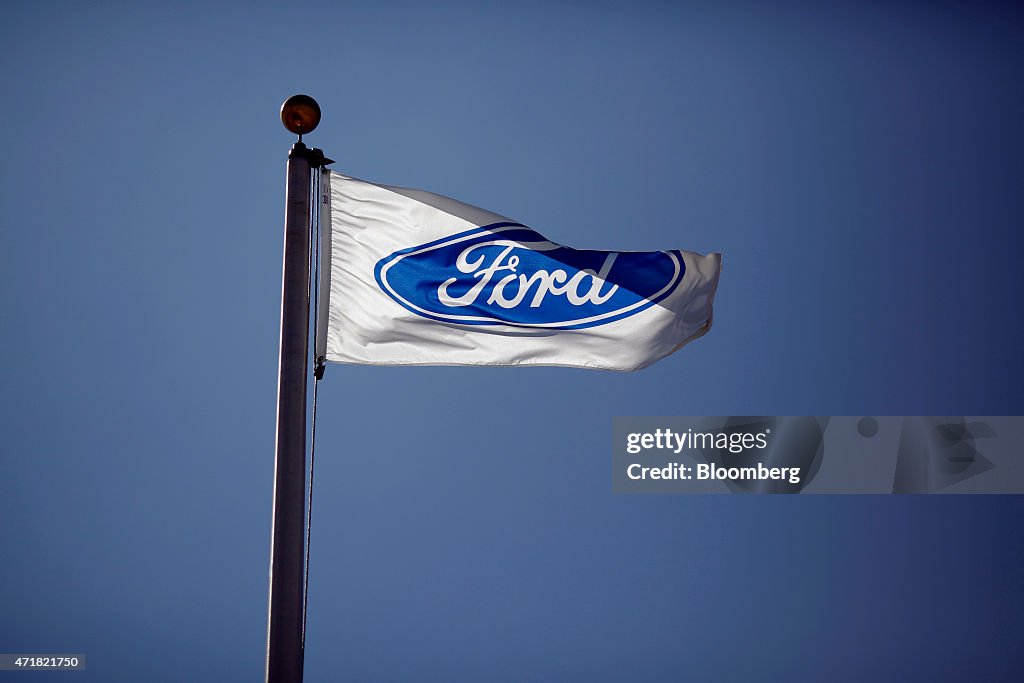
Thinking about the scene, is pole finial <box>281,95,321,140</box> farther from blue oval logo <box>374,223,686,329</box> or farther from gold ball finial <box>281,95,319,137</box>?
blue oval logo <box>374,223,686,329</box>

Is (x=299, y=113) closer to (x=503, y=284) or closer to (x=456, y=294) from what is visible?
(x=456, y=294)

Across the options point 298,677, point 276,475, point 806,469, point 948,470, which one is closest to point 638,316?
point 276,475

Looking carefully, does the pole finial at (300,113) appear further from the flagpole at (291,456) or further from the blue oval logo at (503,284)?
the blue oval logo at (503,284)

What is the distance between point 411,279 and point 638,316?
1.21 meters

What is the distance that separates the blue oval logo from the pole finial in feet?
2.60

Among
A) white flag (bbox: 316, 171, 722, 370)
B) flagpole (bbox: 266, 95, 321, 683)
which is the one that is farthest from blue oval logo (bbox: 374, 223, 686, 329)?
flagpole (bbox: 266, 95, 321, 683)

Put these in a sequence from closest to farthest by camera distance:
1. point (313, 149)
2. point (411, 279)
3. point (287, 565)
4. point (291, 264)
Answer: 1. point (287, 565)
2. point (291, 264)
3. point (313, 149)
4. point (411, 279)

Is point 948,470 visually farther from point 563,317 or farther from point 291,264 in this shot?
point 291,264

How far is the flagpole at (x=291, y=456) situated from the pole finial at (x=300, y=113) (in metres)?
0.21

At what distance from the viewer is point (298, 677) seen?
3.59 metres

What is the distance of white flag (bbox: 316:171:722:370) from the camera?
463 cm

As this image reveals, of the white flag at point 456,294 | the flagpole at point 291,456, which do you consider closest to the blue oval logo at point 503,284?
the white flag at point 456,294

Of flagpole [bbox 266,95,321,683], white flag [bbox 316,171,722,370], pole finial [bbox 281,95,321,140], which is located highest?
pole finial [bbox 281,95,321,140]

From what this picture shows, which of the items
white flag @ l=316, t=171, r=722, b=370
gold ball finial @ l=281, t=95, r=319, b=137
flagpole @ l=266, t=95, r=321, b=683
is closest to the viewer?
flagpole @ l=266, t=95, r=321, b=683
